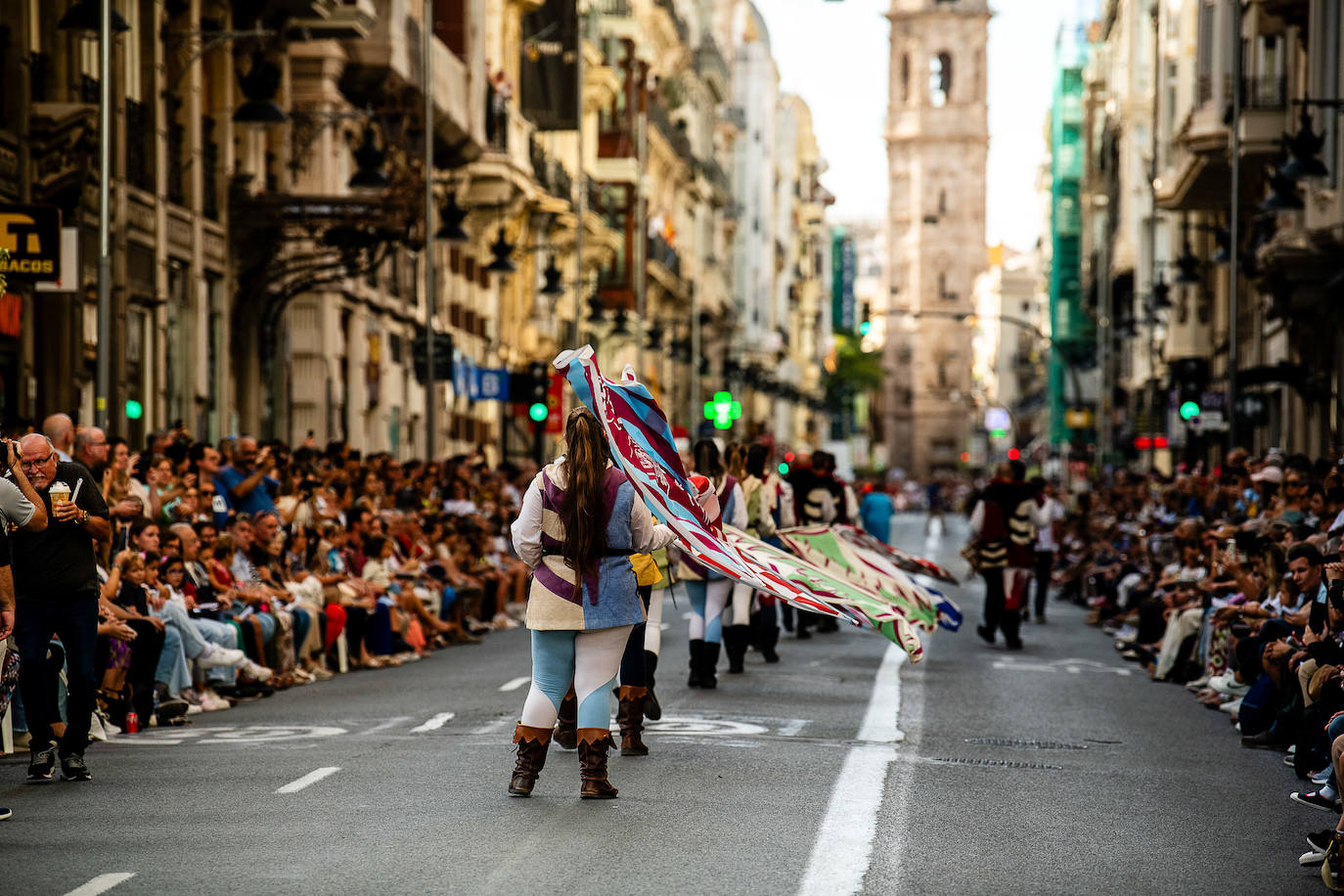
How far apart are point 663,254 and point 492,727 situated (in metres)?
59.2

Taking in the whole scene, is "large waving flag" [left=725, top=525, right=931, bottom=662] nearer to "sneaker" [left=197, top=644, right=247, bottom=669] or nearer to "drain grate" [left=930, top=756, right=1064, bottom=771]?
"drain grate" [left=930, top=756, right=1064, bottom=771]

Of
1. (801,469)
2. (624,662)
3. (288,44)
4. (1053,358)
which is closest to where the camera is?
(624,662)

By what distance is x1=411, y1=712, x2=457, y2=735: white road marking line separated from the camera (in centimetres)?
1470

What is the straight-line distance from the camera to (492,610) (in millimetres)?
27031

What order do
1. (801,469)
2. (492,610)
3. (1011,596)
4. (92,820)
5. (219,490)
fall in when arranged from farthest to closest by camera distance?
(492,610), (801,469), (1011,596), (219,490), (92,820)

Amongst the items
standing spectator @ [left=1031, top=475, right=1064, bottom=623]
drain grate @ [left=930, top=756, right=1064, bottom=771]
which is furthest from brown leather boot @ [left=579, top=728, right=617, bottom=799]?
standing spectator @ [left=1031, top=475, right=1064, bottom=623]

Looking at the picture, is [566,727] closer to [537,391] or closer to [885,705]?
[885,705]

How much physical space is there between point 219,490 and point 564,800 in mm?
10148

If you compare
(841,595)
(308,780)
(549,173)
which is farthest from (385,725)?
(549,173)

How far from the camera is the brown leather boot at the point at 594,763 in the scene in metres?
11.2

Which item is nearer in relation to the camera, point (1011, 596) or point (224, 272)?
point (1011, 596)

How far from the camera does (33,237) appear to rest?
19188 mm

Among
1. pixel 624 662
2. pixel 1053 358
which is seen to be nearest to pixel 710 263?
pixel 1053 358

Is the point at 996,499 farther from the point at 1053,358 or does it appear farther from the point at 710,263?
the point at 1053,358
